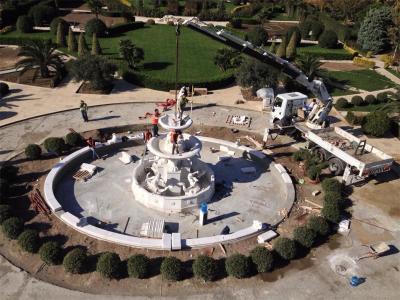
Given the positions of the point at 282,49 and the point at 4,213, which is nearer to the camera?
the point at 4,213

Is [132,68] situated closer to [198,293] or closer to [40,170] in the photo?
[40,170]

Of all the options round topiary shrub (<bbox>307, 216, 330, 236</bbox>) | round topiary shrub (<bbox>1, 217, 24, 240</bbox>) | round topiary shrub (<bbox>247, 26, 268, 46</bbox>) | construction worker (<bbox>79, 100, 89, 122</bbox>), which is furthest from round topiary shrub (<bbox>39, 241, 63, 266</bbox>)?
round topiary shrub (<bbox>247, 26, 268, 46</bbox>)

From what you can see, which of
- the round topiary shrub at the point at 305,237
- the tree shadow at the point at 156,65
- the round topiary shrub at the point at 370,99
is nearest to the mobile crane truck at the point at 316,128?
the round topiary shrub at the point at 305,237

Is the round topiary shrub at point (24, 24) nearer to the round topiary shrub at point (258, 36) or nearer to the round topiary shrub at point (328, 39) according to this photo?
the round topiary shrub at point (258, 36)

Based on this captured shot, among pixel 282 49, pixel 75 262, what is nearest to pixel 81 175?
pixel 75 262

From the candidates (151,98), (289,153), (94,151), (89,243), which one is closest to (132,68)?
(151,98)

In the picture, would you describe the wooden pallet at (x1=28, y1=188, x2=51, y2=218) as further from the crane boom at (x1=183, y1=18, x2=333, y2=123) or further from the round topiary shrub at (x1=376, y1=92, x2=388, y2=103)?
the round topiary shrub at (x1=376, y1=92, x2=388, y2=103)

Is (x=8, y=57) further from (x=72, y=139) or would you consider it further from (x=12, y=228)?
(x=12, y=228)
